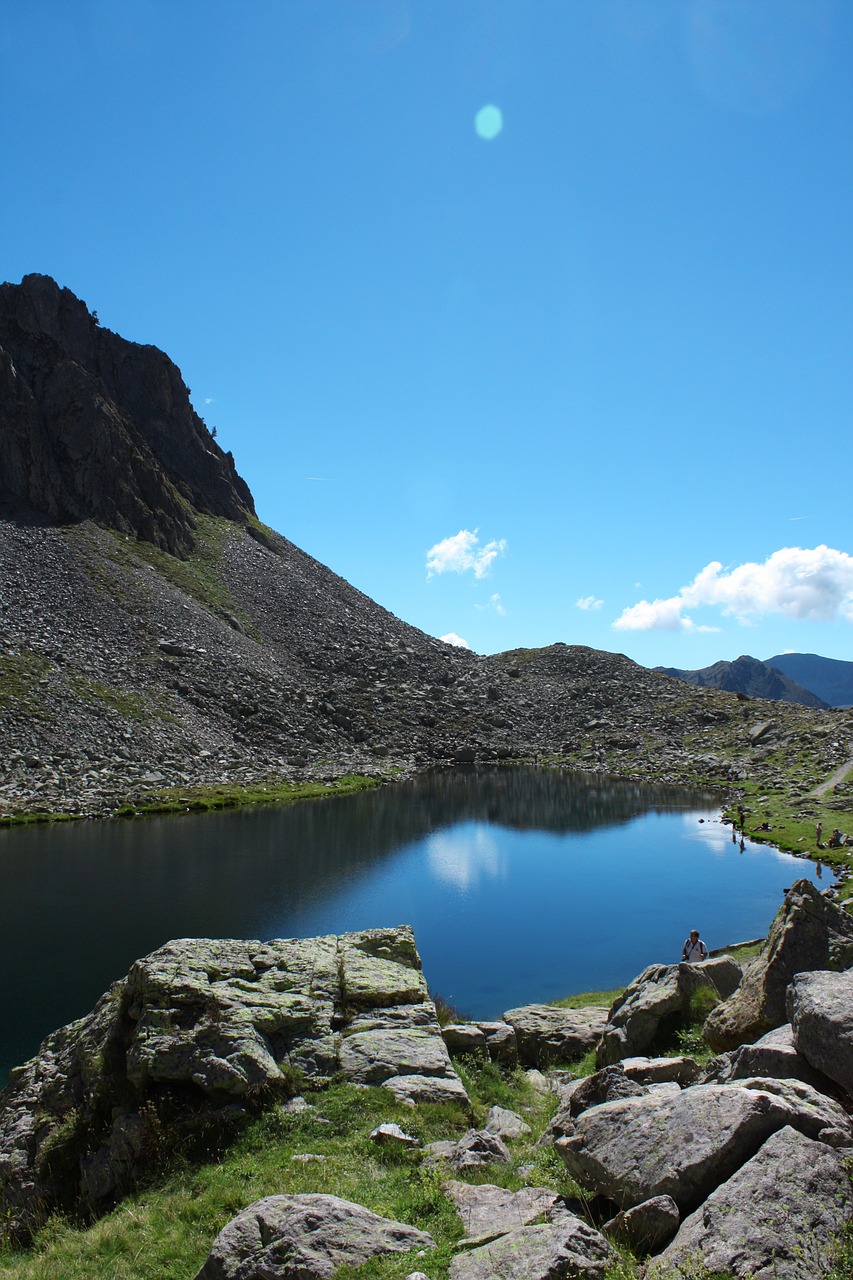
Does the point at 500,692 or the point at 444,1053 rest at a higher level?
the point at 500,692

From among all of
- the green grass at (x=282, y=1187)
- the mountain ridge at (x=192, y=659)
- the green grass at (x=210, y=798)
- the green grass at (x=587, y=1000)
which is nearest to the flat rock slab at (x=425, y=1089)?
the green grass at (x=282, y=1187)

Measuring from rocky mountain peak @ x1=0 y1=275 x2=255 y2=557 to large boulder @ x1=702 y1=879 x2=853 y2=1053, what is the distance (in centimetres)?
11758

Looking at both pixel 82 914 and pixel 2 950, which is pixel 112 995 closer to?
pixel 2 950

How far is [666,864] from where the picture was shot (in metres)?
55.1

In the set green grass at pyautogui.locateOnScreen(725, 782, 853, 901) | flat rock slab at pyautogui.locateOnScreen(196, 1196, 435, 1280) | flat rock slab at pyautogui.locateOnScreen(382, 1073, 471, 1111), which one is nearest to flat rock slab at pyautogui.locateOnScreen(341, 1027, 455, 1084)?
flat rock slab at pyautogui.locateOnScreen(382, 1073, 471, 1111)

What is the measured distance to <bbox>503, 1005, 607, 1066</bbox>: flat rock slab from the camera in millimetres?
20609

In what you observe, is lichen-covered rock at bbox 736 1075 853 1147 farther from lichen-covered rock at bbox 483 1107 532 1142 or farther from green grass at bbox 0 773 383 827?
green grass at bbox 0 773 383 827

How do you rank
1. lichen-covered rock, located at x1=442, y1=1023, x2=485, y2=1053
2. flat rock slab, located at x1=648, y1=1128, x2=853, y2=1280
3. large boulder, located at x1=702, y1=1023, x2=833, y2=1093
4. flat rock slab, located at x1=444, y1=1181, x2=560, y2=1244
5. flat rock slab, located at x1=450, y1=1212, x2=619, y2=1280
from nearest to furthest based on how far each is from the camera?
flat rock slab, located at x1=648, y1=1128, x2=853, y2=1280
flat rock slab, located at x1=450, y1=1212, x2=619, y2=1280
flat rock slab, located at x1=444, y1=1181, x2=560, y2=1244
large boulder, located at x1=702, y1=1023, x2=833, y2=1093
lichen-covered rock, located at x1=442, y1=1023, x2=485, y2=1053

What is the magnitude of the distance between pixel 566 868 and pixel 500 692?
8392 centimetres

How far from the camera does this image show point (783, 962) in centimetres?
1318

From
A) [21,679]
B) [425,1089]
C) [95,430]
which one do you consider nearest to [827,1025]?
[425,1089]

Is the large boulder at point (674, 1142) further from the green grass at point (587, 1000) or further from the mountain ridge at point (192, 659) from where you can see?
the mountain ridge at point (192, 659)

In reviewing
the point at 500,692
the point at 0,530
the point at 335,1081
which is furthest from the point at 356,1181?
the point at 500,692

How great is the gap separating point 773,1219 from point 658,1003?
10811 millimetres
